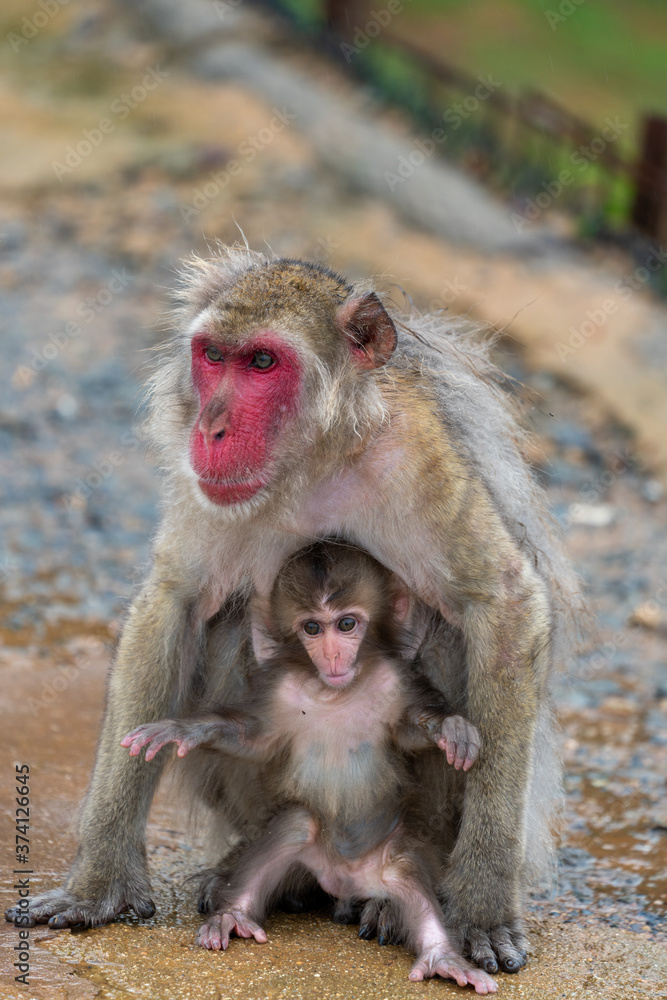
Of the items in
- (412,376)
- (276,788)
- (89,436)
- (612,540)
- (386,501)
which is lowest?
(89,436)

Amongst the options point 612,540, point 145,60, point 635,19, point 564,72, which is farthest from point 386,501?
point 635,19

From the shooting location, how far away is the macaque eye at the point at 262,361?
12.3 feet

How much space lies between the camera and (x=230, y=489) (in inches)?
147

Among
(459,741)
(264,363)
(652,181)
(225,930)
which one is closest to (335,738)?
(459,741)

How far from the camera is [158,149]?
1274 centimetres

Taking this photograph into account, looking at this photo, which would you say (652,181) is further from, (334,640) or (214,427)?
(214,427)

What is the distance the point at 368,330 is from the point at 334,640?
0.90 m

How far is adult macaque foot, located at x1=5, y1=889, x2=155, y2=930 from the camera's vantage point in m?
3.96

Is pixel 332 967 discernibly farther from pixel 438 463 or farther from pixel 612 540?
pixel 612 540

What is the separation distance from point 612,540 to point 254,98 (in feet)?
21.7

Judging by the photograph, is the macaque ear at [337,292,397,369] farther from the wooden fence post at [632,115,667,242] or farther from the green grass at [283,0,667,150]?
the green grass at [283,0,667,150]

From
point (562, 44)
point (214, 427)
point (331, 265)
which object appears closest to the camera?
point (214, 427)

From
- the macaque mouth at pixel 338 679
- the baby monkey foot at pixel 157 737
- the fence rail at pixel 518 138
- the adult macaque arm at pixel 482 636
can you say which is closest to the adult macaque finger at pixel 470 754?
the adult macaque arm at pixel 482 636

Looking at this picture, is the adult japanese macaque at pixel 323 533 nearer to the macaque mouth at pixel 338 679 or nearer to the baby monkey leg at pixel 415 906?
the baby monkey leg at pixel 415 906
